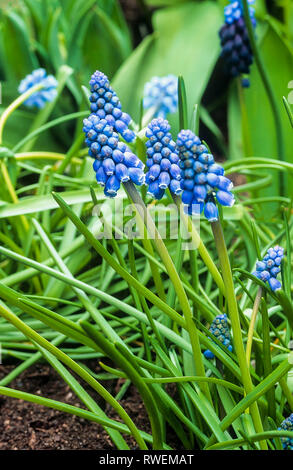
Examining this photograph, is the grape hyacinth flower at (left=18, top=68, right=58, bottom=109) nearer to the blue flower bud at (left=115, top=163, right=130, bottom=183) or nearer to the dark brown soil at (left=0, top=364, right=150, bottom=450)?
the dark brown soil at (left=0, top=364, right=150, bottom=450)

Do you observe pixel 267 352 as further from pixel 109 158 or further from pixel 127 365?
pixel 109 158

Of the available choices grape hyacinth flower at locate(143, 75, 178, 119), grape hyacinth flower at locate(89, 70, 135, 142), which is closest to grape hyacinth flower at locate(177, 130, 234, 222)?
grape hyacinth flower at locate(89, 70, 135, 142)

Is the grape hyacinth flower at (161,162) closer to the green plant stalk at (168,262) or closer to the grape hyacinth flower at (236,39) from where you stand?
the green plant stalk at (168,262)

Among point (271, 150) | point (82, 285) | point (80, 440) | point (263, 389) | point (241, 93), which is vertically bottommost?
point (80, 440)

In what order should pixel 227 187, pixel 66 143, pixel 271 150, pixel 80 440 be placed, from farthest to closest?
1. pixel 66 143
2. pixel 271 150
3. pixel 80 440
4. pixel 227 187

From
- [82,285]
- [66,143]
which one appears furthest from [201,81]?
[82,285]
